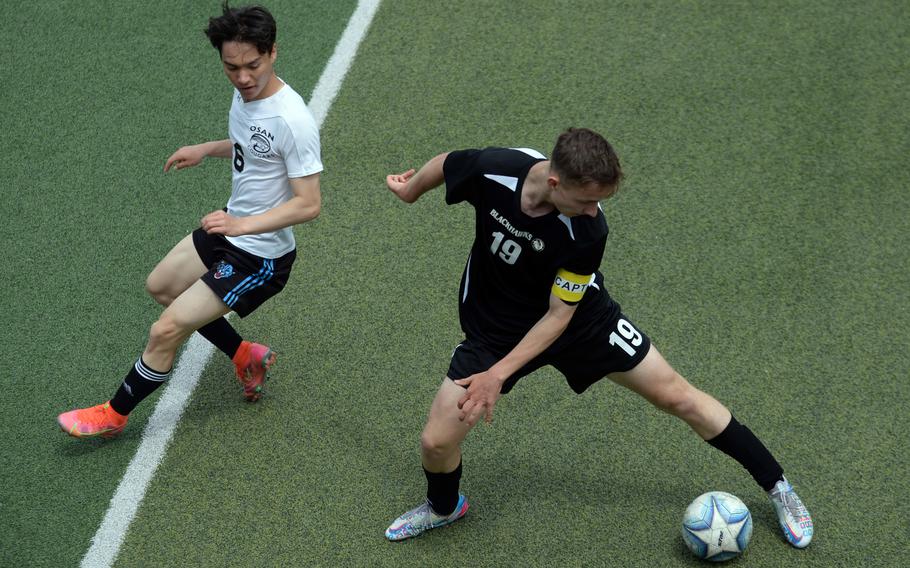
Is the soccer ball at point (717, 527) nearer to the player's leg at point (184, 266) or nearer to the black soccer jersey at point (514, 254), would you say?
the black soccer jersey at point (514, 254)

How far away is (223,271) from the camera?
4.50m

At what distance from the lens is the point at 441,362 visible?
5.24 metres

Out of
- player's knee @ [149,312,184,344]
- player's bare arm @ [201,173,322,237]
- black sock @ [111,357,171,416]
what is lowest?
black sock @ [111,357,171,416]

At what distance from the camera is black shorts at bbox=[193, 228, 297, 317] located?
4.49 metres

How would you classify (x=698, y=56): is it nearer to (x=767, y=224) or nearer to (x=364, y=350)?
(x=767, y=224)

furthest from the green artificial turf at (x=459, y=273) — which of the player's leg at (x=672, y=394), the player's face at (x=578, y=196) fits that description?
the player's face at (x=578, y=196)

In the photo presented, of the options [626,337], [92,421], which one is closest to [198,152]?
[92,421]

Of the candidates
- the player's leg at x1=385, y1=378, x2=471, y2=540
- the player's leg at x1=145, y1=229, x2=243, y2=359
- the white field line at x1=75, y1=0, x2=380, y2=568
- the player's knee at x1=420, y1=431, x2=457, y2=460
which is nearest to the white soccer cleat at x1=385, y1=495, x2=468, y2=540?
the player's leg at x1=385, y1=378, x2=471, y2=540

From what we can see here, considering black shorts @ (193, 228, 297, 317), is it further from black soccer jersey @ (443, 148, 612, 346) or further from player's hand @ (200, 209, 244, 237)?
black soccer jersey @ (443, 148, 612, 346)

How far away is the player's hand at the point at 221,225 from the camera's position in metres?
4.04

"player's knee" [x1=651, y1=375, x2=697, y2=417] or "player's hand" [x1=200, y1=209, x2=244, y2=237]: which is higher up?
"player's hand" [x1=200, y1=209, x2=244, y2=237]

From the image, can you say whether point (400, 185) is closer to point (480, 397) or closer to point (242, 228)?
point (242, 228)

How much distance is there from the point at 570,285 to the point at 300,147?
1277 mm

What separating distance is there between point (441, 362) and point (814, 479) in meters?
1.88
